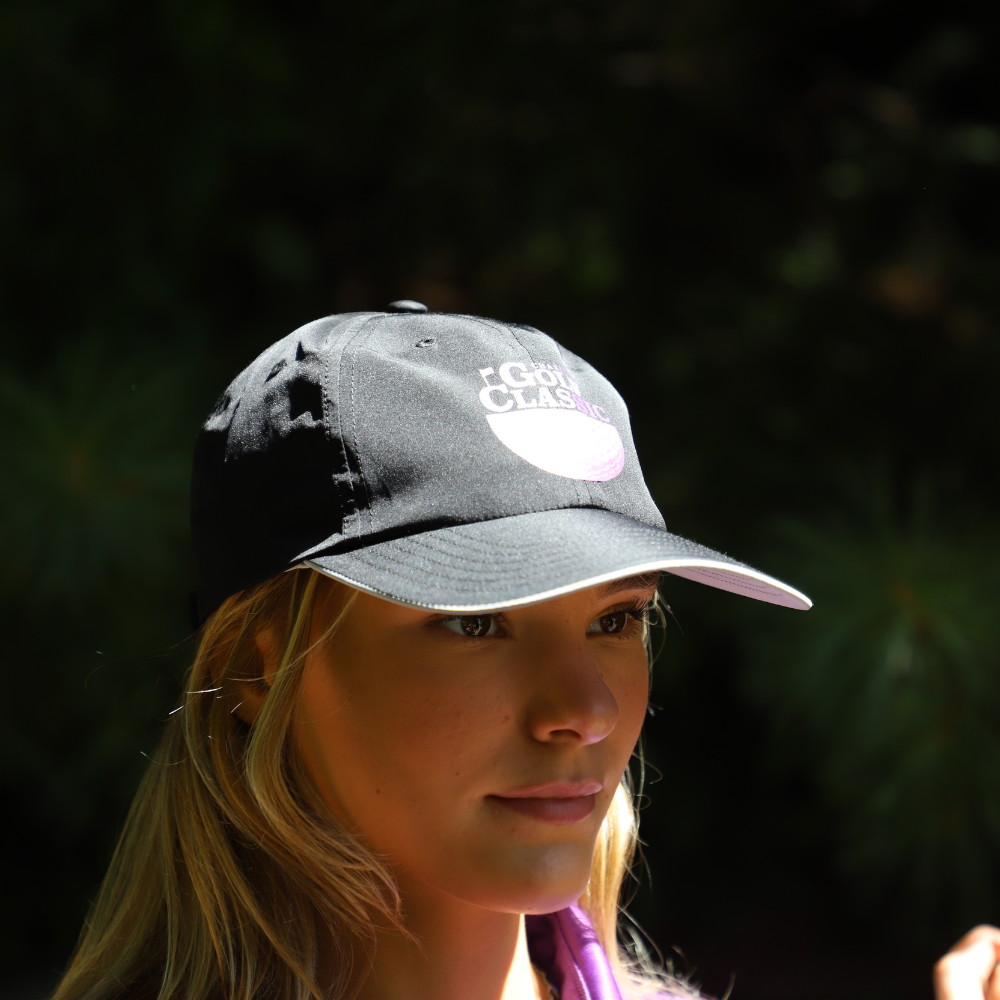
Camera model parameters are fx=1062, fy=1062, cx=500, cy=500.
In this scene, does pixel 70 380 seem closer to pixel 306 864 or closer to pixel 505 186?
pixel 505 186

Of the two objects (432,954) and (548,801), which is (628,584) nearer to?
(548,801)

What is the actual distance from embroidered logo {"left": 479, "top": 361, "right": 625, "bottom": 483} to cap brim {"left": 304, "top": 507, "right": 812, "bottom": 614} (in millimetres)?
37

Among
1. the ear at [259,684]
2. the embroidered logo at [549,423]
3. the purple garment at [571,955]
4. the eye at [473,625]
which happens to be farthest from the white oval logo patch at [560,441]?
the purple garment at [571,955]

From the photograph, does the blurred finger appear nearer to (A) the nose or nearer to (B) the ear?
(A) the nose

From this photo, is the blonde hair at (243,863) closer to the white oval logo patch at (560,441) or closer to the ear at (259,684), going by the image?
the ear at (259,684)

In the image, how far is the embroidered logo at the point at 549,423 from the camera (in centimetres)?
67

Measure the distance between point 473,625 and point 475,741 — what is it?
0.22 feet

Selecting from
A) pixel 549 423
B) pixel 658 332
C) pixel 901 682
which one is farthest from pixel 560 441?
pixel 658 332

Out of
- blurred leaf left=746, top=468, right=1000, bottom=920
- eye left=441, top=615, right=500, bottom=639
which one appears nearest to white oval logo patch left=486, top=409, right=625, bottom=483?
eye left=441, top=615, right=500, bottom=639

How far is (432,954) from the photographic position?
70 cm

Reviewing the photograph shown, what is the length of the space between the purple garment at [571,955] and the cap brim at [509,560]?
33 cm

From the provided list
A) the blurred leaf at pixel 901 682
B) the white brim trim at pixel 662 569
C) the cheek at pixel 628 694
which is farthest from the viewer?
the blurred leaf at pixel 901 682

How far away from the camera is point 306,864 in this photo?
2.23 feet

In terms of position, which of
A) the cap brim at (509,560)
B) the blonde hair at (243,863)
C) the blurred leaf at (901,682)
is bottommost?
the blurred leaf at (901,682)
